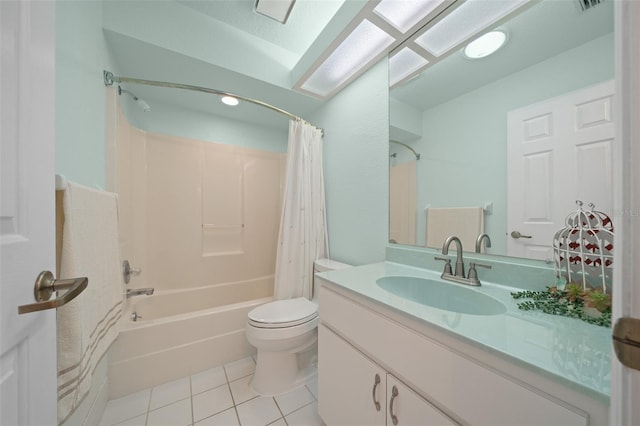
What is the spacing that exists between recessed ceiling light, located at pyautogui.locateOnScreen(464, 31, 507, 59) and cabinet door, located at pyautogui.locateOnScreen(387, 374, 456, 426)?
4.63 ft

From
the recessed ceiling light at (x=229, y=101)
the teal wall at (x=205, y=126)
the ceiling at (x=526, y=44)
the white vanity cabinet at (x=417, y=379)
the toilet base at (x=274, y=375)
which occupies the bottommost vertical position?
the toilet base at (x=274, y=375)

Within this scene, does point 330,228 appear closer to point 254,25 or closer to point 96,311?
point 96,311

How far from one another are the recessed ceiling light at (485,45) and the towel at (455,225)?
2.37 feet

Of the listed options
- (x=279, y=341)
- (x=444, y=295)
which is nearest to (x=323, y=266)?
(x=279, y=341)

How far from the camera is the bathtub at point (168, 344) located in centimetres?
129

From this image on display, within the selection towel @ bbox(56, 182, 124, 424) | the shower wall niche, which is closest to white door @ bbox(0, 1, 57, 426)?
towel @ bbox(56, 182, 124, 424)

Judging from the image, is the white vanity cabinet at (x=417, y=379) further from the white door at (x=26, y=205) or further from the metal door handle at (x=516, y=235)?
the white door at (x=26, y=205)

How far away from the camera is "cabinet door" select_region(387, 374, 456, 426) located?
597mm

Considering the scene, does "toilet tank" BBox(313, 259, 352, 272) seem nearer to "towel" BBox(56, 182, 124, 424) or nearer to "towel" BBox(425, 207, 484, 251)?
"towel" BBox(425, 207, 484, 251)

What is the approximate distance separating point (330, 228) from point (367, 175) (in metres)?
0.59

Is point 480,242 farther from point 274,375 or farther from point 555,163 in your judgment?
point 274,375

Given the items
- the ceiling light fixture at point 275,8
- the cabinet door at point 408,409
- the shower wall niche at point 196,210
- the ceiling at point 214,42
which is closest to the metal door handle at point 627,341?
the cabinet door at point 408,409

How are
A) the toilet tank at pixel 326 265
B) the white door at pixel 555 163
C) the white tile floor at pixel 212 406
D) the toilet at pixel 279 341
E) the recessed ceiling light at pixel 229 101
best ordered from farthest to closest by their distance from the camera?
the recessed ceiling light at pixel 229 101 → the toilet tank at pixel 326 265 → the toilet at pixel 279 341 → the white tile floor at pixel 212 406 → the white door at pixel 555 163

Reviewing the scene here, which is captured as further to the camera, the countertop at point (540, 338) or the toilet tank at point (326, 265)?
the toilet tank at point (326, 265)
